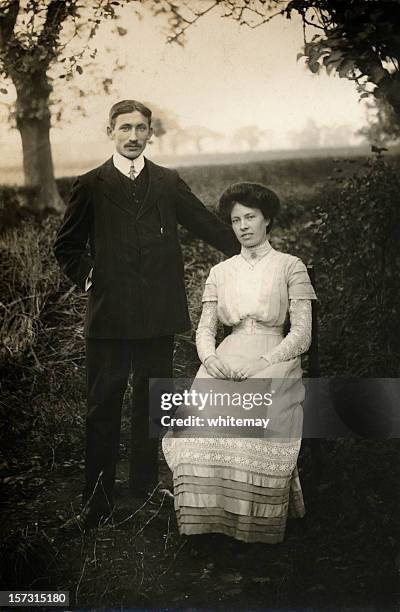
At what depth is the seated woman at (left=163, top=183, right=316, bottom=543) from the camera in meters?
3.28

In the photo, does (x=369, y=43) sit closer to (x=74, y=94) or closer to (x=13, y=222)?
(x=74, y=94)

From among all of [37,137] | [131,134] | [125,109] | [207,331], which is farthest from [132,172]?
[207,331]

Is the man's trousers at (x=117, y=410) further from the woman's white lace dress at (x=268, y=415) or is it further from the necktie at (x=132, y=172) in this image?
the necktie at (x=132, y=172)

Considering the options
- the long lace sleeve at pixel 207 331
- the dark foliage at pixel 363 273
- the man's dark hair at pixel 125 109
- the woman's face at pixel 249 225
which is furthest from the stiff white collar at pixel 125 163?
the dark foliage at pixel 363 273

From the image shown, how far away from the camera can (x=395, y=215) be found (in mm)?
3598

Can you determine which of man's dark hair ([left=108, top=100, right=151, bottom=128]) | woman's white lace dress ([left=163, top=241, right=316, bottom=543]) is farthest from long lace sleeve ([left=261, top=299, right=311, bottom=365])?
man's dark hair ([left=108, top=100, right=151, bottom=128])

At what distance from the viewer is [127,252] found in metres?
3.48

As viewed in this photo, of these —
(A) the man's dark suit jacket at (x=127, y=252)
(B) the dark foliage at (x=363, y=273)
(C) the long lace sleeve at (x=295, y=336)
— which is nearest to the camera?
(C) the long lace sleeve at (x=295, y=336)

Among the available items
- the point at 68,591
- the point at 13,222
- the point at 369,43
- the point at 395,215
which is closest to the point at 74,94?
the point at 13,222

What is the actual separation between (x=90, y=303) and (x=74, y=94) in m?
1.14

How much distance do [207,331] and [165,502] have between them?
0.91 m

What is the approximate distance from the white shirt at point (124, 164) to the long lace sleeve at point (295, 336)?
0.99m

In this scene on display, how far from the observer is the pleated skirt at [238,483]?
10.7 ft

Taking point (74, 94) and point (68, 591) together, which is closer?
point (68, 591)
